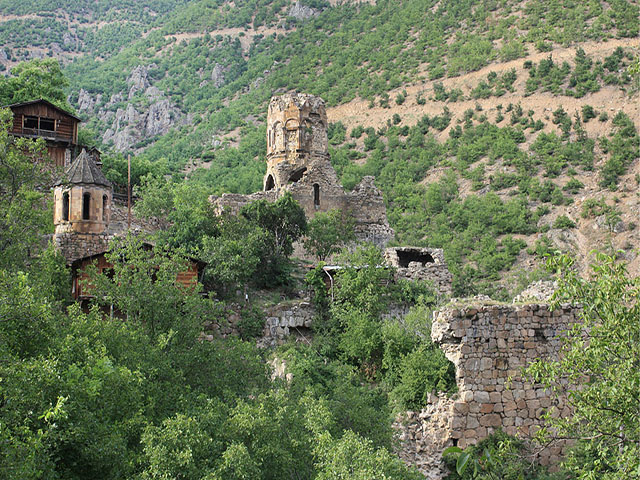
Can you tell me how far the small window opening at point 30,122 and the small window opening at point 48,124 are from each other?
0.80 feet

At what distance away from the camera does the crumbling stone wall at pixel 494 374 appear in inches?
546

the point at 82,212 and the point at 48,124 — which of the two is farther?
the point at 48,124

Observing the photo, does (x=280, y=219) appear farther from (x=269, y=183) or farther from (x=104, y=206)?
(x=269, y=183)

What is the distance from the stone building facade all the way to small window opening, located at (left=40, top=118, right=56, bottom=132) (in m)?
A: 9.98

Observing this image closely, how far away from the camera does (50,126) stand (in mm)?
32312

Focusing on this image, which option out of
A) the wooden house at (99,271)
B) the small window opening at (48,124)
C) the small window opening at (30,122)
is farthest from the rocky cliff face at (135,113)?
the wooden house at (99,271)

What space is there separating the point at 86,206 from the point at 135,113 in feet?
164

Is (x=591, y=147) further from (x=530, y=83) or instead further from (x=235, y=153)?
(x=235, y=153)

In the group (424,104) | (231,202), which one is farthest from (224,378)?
(424,104)

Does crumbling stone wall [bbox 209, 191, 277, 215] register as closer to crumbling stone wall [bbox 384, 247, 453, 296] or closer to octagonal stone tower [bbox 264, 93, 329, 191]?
octagonal stone tower [bbox 264, 93, 329, 191]

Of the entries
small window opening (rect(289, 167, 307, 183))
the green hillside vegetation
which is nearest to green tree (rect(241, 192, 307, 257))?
the green hillside vegetation

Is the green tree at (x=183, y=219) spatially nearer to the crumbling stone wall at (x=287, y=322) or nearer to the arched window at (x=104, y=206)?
the arched window at (x=104, y=206)

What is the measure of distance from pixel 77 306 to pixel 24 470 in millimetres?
5310

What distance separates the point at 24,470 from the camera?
346 inches
